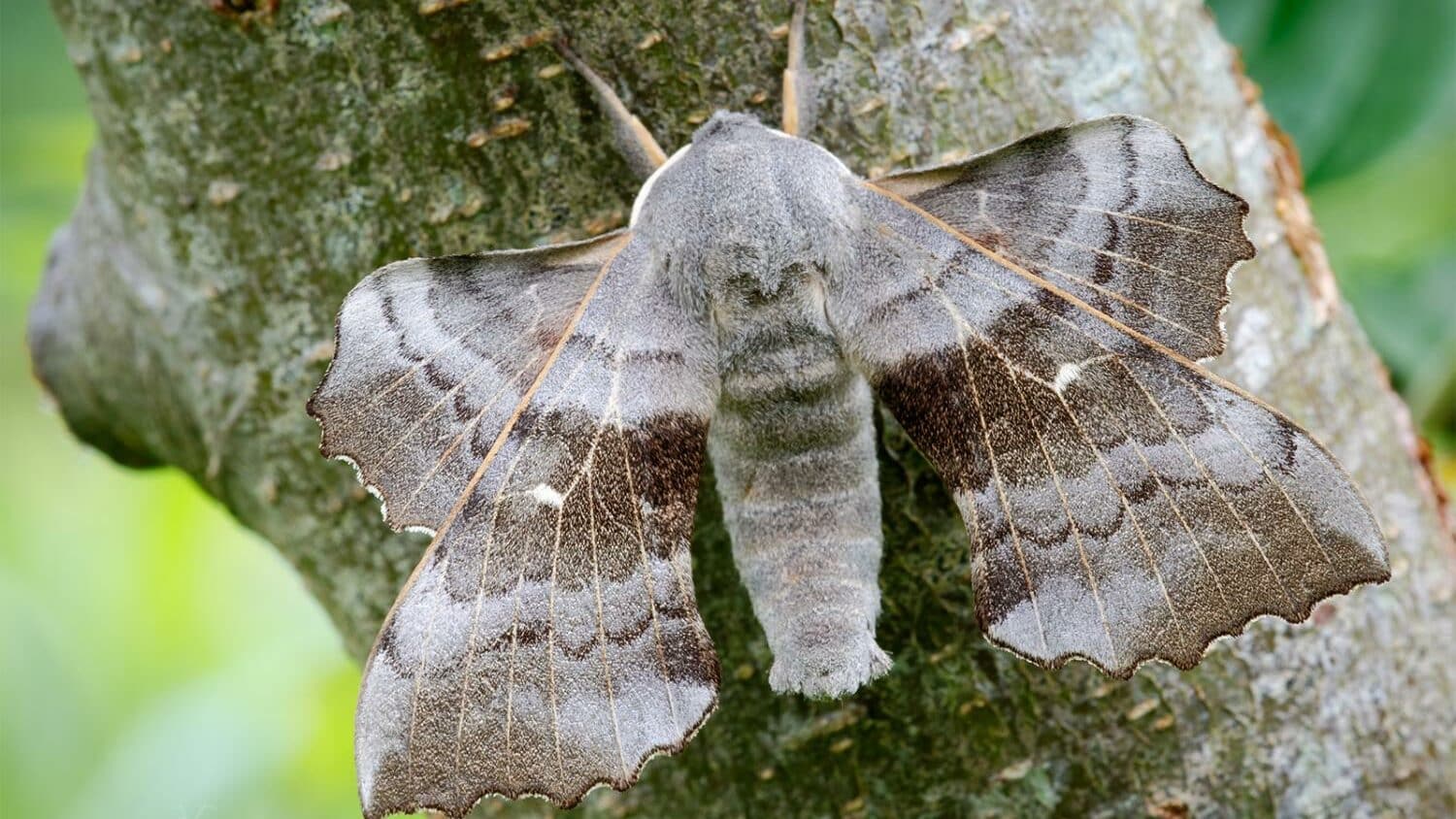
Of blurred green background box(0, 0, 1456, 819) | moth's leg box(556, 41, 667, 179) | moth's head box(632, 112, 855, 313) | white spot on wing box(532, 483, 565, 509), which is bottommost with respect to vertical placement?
blurred green background box(0, 0, 1456, 819)

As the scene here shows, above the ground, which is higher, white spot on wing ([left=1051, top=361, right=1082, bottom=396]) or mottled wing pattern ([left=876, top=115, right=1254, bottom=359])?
mottled wing pattern ([left=876, top=115, right=1254, bottom=359])

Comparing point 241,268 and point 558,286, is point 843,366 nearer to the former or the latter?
point 558,286

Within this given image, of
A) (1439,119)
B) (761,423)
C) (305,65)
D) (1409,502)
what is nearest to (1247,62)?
(1439,119)

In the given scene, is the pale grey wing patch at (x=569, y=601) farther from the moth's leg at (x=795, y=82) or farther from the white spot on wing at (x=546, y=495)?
the moth's leg at (x=795, y=82)

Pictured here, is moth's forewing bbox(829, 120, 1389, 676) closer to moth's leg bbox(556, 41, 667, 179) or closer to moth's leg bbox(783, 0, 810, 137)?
moth's leg bbox(783, 0, 810, 137)

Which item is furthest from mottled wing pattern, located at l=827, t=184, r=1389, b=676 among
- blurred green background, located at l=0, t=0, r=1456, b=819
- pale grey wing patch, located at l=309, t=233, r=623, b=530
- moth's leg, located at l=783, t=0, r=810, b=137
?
blurred green background, located at l=0, t=0, r=1456, b=819

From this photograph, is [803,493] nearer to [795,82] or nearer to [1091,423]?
[1091,423]

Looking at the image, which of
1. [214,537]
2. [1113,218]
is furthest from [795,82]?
[214,537]
